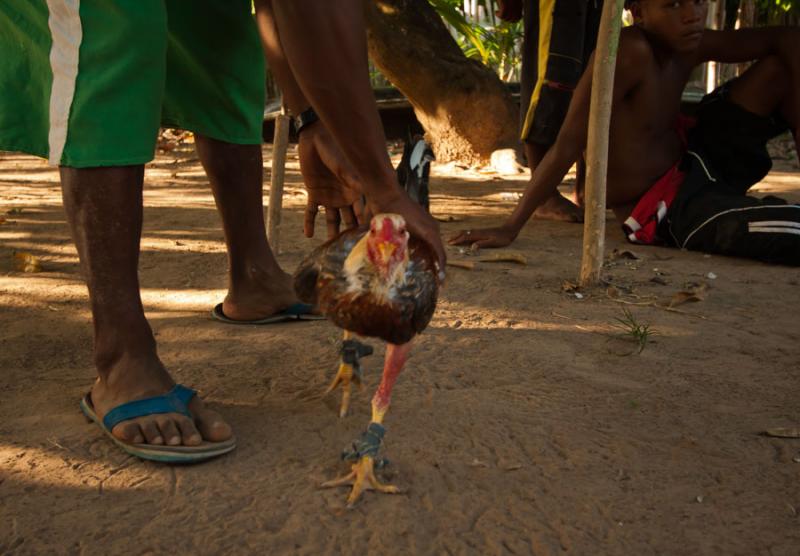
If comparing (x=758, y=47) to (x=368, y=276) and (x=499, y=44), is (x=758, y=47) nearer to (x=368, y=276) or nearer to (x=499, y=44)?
(x=368, y=276)

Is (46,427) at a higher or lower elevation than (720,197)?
lower

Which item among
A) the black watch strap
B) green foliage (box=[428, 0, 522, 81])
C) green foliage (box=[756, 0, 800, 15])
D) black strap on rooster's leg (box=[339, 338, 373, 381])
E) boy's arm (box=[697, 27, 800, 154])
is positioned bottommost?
black strap on rooster's leg (box=[339, 338, 373, 381])

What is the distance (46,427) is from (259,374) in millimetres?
626

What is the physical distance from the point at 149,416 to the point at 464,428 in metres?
0.82

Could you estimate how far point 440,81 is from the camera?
6.40 m

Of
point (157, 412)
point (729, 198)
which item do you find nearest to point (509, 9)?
point (729, 198)

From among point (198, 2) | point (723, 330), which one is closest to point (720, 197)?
point (723, 330)

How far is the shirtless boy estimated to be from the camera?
12.9 feet

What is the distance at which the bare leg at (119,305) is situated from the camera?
1.91 m

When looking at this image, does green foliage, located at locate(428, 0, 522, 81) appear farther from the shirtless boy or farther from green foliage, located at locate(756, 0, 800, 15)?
the shirtless boy

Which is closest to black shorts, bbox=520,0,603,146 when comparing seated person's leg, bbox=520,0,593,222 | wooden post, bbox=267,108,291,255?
seated person's leg, bbox=520,0,593,222

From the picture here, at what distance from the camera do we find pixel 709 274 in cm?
366

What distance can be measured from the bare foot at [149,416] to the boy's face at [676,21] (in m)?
3.21

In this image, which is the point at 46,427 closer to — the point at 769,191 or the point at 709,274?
the point at 709,274
